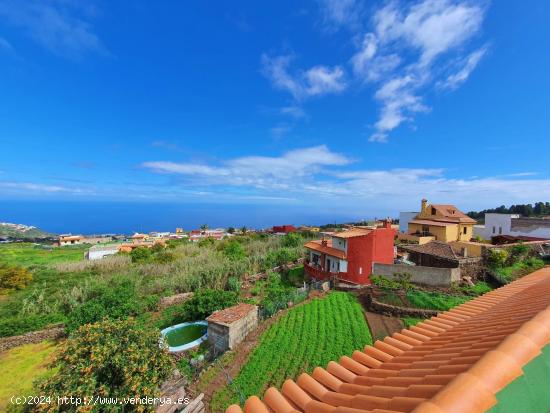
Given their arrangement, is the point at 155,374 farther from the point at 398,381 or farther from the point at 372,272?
the point at 372,272

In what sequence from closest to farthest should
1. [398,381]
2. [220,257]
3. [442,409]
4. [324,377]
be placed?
[442,409] < [398,381] < [324,377] < [220,257]

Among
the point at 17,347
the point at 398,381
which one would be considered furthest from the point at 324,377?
the point at 17,347

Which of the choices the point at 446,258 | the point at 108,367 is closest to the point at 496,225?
the point at 446,258

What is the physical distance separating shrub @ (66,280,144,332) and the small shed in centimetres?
524

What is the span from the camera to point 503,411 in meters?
1.61

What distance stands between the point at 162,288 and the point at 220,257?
8264 millimetres

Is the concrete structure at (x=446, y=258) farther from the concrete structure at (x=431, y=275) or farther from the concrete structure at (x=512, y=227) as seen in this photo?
the concrete structure at (x=512, y=227)

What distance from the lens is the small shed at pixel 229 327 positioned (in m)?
12.0

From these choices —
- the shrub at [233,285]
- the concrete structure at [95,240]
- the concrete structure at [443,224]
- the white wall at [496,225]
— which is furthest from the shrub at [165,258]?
the concrete structure at [95,240]

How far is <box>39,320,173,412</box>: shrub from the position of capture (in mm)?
5691

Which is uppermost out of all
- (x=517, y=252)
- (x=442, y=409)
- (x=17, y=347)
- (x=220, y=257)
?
(x=442, y=409)

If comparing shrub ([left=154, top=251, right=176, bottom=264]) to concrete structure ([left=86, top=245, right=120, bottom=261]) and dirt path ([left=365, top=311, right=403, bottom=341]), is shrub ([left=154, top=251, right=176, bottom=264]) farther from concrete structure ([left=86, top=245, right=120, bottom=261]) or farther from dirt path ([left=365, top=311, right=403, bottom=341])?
dirt path ([left=365, top=311, right=403, bottom=341])

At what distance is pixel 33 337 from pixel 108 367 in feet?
43.3

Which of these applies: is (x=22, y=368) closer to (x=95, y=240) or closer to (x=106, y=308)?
(x=106, y=308)
